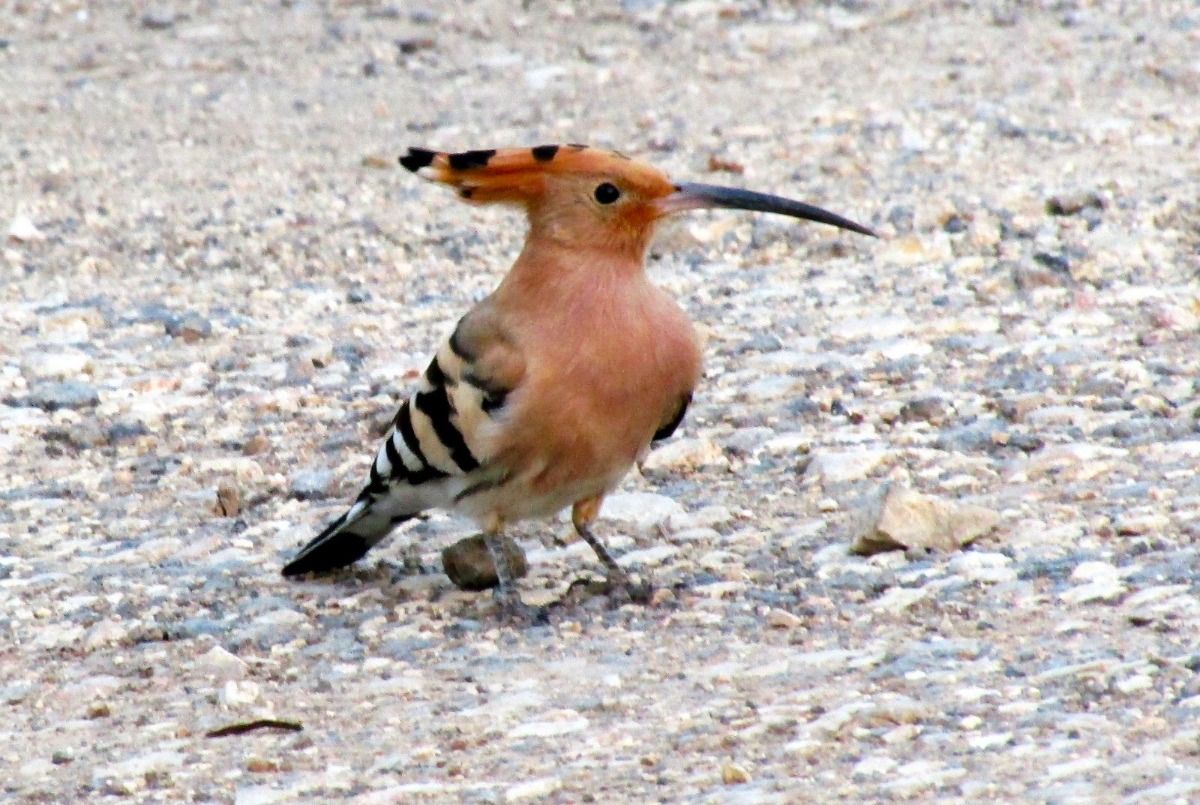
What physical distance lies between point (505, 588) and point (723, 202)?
3.09 ft

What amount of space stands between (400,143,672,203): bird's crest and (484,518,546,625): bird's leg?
2.30 ft

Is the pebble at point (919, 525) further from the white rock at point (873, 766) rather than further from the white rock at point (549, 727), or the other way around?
the white rock at point (873, 766)

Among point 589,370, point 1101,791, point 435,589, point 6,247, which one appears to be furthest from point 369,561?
point 6,247

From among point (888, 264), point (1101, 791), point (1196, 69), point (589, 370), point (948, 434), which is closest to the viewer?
point (1101, 791)

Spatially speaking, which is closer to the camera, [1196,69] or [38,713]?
[38,713]

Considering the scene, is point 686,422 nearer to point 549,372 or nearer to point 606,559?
point 606,559

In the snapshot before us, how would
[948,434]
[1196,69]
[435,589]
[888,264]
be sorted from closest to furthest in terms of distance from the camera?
[435,589] → [948,434] → [888,264] → [1196,69]

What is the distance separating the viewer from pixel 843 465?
468 cm

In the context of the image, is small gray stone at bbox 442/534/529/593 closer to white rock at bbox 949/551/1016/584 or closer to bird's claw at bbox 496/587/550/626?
bird's claw at bbox 496/587/550/626

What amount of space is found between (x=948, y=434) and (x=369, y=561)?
4.64 feet

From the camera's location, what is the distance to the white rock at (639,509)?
4613 mm

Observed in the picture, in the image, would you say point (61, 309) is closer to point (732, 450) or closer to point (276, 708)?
point (732, 450)

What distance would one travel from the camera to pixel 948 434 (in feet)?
16.0

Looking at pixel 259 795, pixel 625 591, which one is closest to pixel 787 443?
pixel 625 591
